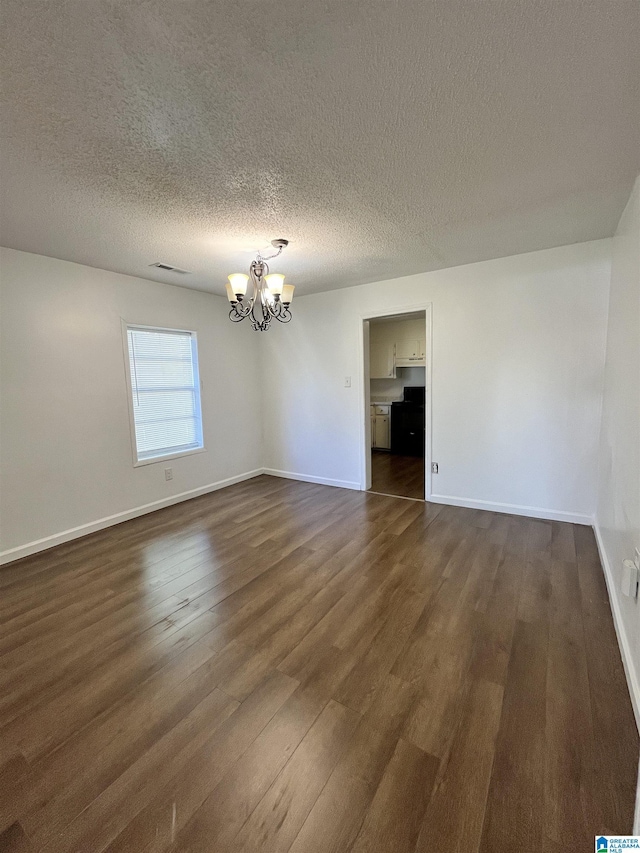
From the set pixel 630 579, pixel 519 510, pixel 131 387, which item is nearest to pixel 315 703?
pixel 630 579

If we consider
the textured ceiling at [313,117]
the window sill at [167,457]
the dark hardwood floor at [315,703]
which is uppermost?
the textured ceiling at [313,117]

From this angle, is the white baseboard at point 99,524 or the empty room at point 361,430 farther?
the white baseboard at point 99,524

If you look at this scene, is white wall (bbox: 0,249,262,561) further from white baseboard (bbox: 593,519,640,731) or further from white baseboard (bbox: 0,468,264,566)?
white baseboard (bbox: 593,519,640,731)

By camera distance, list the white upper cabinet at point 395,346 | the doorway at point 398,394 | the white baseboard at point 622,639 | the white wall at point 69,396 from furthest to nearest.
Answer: the white upper cabinet at point 395,346 → the doorway at point 398,394 → the white wall at point 69,396 → the white baseboard at point 622,639

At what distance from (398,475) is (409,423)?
139cm

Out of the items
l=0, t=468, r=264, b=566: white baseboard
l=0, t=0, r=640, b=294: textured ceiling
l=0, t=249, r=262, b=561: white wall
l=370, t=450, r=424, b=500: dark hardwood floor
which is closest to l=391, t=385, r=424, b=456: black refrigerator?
l=370, t=450, r=424, b=500: dark hardwood floor

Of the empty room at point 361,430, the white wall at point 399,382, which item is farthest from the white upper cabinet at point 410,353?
the empty room at point 361,430

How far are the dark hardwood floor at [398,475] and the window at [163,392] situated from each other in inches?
94.6

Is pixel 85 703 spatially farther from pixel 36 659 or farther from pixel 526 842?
pixel 526 842

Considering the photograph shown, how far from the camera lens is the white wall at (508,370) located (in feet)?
10.0

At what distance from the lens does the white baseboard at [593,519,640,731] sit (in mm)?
1449

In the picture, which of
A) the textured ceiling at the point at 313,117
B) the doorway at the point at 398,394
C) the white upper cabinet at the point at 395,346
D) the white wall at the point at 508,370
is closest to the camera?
the textured ceiling at the point at 313,117

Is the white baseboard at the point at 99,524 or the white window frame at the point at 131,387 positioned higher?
the white window frame at the point at 131,387

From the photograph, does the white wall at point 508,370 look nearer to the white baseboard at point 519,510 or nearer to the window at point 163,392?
the white baseboard at point 519,510
